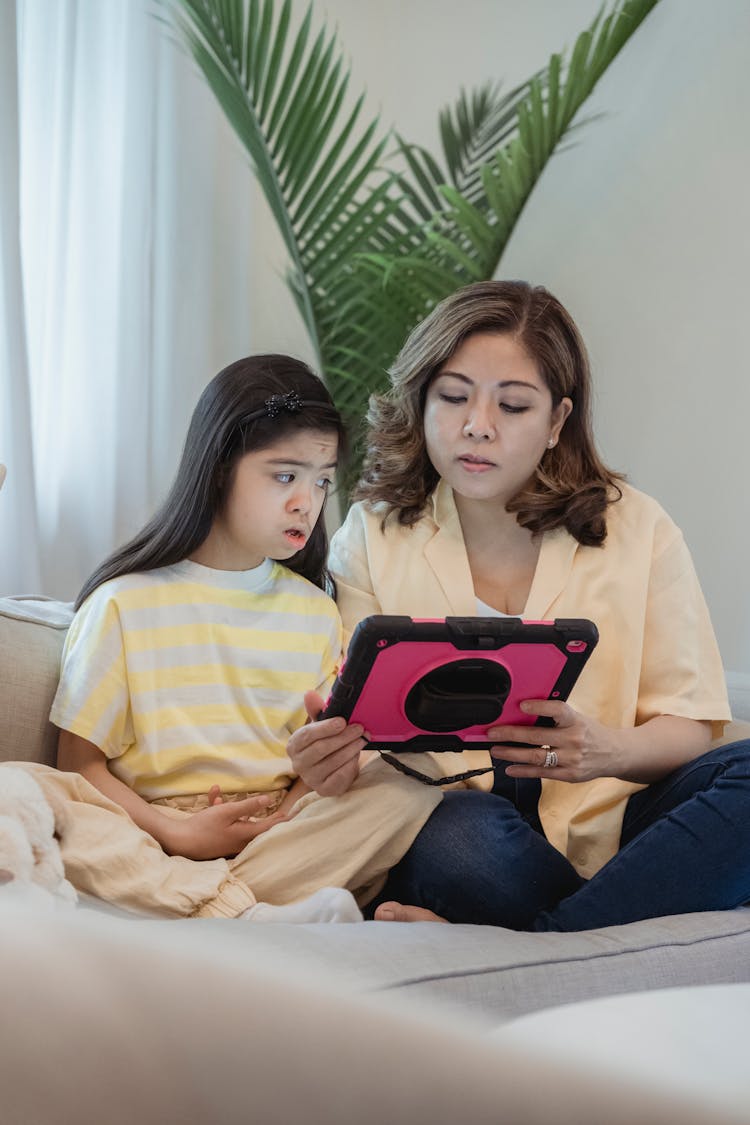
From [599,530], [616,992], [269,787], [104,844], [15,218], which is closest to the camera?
[616,992]

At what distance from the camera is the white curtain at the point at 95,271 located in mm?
2225

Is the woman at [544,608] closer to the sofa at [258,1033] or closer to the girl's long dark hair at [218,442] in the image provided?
the girl's long dark hair at [218,442]

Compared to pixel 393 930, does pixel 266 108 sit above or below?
above

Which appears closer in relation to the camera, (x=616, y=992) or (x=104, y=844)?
(x=616, y=992)

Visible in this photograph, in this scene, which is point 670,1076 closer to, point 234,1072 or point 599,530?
point 234,1072

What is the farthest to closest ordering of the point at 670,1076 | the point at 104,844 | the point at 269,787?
1. the point at 269,787
2. the point at 104,844
3. the point at 670,1076

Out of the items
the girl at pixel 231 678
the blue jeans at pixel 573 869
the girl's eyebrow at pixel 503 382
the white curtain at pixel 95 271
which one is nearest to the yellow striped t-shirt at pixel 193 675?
the girl at pixel 231 678

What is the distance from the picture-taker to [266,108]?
237 cm

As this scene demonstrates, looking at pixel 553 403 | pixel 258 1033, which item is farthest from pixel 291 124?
pixel 258 1033

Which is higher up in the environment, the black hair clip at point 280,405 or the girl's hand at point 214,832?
the black hair clip at point 280,405

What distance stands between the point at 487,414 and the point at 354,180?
1210mm

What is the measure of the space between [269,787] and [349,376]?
127 cm

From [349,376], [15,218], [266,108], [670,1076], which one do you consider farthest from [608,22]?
[670,1076]

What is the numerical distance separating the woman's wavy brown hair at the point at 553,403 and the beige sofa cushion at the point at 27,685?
47 centimetres
